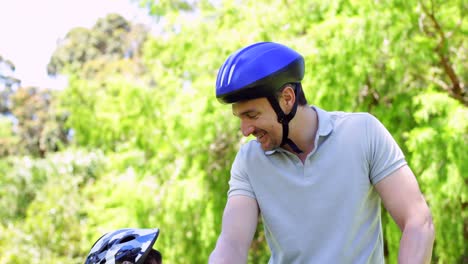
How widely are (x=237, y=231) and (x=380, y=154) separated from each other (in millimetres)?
468

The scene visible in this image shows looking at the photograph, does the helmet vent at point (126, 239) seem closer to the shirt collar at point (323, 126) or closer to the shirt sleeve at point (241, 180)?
the shirt sleeve at point (241, 180)

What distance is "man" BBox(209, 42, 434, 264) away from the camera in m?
2.10

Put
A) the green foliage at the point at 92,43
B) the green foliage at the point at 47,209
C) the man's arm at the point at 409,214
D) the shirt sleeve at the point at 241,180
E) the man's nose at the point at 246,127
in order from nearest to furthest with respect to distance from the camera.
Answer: the man's arm at the point at 409,214
the man's nose at the point at 246,127
the shirt sleeve at the point at 241,180
the green foliage at the point at 47,209
the green foliage at the point at 92,43

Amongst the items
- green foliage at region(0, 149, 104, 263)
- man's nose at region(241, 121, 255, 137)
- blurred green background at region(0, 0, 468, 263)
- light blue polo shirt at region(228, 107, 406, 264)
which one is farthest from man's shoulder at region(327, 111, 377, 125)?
green foliage at region(0, 149, 104, 263)

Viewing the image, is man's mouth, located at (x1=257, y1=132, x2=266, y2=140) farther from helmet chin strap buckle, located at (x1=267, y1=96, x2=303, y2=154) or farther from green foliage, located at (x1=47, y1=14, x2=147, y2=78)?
green foliage, located at (x1=47, y1=14, x2=147, y2=78)

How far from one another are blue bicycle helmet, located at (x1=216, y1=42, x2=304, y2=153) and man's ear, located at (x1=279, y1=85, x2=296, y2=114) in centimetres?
1

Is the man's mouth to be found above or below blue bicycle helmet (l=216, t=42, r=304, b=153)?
below

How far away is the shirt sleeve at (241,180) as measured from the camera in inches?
89.0

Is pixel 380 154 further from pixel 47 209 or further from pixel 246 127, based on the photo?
pixel 47 209

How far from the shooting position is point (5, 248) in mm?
14141

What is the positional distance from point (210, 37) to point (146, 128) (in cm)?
147

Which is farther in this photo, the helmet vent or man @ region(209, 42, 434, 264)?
the helmet vent

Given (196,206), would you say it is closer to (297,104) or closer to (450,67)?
(450,67)

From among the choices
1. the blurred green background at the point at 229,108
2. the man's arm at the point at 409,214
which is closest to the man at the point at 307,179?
the man's arm at the point at 409,214
